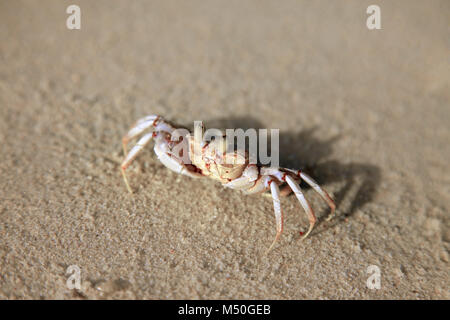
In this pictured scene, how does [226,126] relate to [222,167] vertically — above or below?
above

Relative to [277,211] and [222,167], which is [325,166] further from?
[222,167]

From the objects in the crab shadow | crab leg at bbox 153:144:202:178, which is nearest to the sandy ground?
the crab shadow

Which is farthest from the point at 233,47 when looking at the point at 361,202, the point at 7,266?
the point at 7,266

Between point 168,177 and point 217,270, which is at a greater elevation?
point 168,177

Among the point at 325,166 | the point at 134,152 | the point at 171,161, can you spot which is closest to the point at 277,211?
the point at 171,161

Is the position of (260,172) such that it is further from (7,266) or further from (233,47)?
(233,47)

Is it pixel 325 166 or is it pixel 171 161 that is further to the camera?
pixel 325 166

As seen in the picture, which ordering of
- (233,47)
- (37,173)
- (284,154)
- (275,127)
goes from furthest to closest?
(233,47) → (275,127) → (284,154) → (37,173)

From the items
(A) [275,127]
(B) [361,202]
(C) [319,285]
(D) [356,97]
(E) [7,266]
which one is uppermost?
(D) [356,97]
